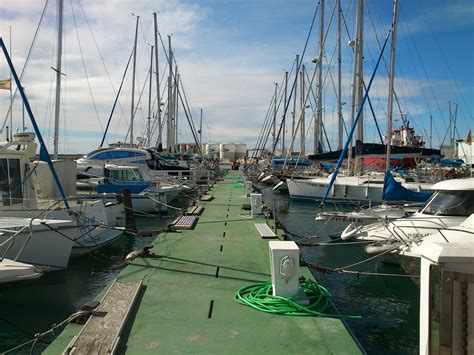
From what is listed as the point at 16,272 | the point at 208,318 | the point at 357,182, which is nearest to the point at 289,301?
the point at 208,318

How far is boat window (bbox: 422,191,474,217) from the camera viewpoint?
10766mm

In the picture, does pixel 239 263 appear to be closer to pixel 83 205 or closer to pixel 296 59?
pixel 83 205

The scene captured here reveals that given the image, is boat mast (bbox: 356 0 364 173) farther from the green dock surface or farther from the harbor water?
the green dock surface

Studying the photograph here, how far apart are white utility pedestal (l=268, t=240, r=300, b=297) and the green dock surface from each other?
0.49 metres

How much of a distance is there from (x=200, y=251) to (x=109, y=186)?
14.2 meters

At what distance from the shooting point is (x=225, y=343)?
4.90m

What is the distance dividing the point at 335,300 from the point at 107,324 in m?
5.85

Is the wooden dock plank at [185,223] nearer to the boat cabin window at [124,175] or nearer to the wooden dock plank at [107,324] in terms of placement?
the wooden dock plank at [107,324]

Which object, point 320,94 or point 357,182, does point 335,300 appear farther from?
point 320,94

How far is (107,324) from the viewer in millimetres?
5246

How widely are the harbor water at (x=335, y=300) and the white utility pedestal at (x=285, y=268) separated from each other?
2.24 metres

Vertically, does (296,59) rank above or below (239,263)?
above

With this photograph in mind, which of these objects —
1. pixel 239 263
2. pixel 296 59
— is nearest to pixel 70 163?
pixel 239 263

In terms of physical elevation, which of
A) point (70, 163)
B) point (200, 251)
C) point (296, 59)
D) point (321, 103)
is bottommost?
point (200, 251)
